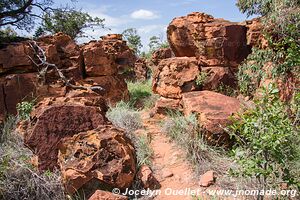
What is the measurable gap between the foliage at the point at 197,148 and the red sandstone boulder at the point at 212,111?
116 millimetres

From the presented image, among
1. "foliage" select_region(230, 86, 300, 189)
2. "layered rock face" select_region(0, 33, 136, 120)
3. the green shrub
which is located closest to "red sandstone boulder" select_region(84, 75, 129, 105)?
"layered rock face" select_region(0, 33, 136, 120)

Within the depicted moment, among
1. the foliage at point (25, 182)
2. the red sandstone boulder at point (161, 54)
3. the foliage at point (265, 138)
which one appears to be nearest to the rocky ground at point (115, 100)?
the foliage at point (25, 182)

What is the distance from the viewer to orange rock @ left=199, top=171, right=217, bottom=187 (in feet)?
12.4

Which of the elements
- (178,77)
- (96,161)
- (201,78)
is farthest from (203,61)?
(96,161)

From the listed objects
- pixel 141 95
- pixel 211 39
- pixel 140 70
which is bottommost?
pixel 141 95

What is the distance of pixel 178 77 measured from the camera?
6461mm

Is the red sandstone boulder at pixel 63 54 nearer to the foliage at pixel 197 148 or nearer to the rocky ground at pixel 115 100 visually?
the rocky ground at pixel 115 100

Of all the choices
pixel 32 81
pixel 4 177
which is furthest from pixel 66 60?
pixel 4 177

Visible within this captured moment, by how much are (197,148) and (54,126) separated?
2.00 m

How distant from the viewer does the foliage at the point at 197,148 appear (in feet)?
13.5

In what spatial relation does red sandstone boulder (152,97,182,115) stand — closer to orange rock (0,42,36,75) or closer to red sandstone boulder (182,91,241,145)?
red sandstone boulder (182,91,241,145)

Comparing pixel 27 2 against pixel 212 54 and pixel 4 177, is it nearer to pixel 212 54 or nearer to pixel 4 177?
pixel 212 54

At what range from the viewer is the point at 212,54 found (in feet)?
21.1

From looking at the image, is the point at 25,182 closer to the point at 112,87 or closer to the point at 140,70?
the point at 112,87
